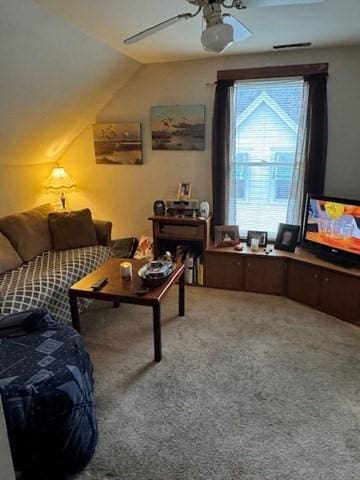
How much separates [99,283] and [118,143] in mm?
2120

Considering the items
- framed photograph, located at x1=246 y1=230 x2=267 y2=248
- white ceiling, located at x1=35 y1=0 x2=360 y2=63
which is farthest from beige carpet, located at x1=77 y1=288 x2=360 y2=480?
white ceiling, located at x1=35 y1=0 x2=360 y2=63

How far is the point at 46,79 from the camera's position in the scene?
2.87 m

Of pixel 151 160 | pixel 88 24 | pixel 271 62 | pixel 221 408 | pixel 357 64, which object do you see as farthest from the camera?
pixel 151 160

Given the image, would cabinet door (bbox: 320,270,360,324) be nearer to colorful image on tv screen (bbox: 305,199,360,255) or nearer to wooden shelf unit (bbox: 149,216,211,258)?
colorful image on tv screen (bbox: 305,199,360,255)

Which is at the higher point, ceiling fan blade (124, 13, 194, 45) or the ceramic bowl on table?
ceiling fan blade (124, 13, 194, 45)

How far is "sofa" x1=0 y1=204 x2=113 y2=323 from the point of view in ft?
8.32

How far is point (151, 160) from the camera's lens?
13.0 feet

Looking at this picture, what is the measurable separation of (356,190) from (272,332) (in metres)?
1.73

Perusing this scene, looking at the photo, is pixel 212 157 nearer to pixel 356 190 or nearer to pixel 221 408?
pixel 356 190

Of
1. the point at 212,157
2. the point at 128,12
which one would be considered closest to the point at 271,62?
the point at 212,157

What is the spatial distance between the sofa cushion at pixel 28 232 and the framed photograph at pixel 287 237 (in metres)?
2.42

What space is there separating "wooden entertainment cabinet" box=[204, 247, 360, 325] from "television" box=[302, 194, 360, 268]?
110 mm

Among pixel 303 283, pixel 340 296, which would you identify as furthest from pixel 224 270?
pixel 340 296

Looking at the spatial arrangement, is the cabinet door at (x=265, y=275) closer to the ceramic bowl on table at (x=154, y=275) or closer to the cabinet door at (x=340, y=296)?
the cabinet door at (x=340, y=296)
